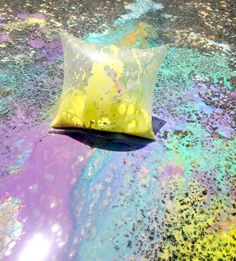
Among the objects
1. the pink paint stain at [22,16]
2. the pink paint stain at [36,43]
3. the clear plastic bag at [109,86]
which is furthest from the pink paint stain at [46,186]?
the pink paint stain at [22,16]

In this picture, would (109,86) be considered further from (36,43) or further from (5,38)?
(5,38)

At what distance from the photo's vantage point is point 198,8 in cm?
374

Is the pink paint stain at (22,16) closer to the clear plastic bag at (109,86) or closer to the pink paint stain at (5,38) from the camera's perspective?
the pink paint stain at (5,38)

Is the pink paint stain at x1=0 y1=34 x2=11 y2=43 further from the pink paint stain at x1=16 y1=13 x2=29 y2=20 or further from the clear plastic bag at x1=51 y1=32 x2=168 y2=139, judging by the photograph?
the clear plastic bag at x1=51 y1=32 x2=168 y2=139

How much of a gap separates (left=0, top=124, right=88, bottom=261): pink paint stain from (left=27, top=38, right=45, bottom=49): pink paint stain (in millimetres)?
934

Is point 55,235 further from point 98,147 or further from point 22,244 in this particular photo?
point 98,147

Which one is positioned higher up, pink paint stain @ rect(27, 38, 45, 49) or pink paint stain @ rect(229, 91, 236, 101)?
pink paint stain @ rect(27, 38, 45, 49)

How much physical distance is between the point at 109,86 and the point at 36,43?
1.26 meters

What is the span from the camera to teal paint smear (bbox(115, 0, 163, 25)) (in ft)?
11.1

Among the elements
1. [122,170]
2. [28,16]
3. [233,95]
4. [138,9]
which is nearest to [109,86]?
[122,170]

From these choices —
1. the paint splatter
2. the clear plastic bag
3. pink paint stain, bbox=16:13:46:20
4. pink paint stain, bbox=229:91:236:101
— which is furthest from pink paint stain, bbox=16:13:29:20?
pink paint stain, bbox=229:91:236:101

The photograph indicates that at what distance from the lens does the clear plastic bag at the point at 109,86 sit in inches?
76.5

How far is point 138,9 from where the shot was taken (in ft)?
11.7

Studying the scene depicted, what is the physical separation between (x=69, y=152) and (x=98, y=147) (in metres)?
0.16
